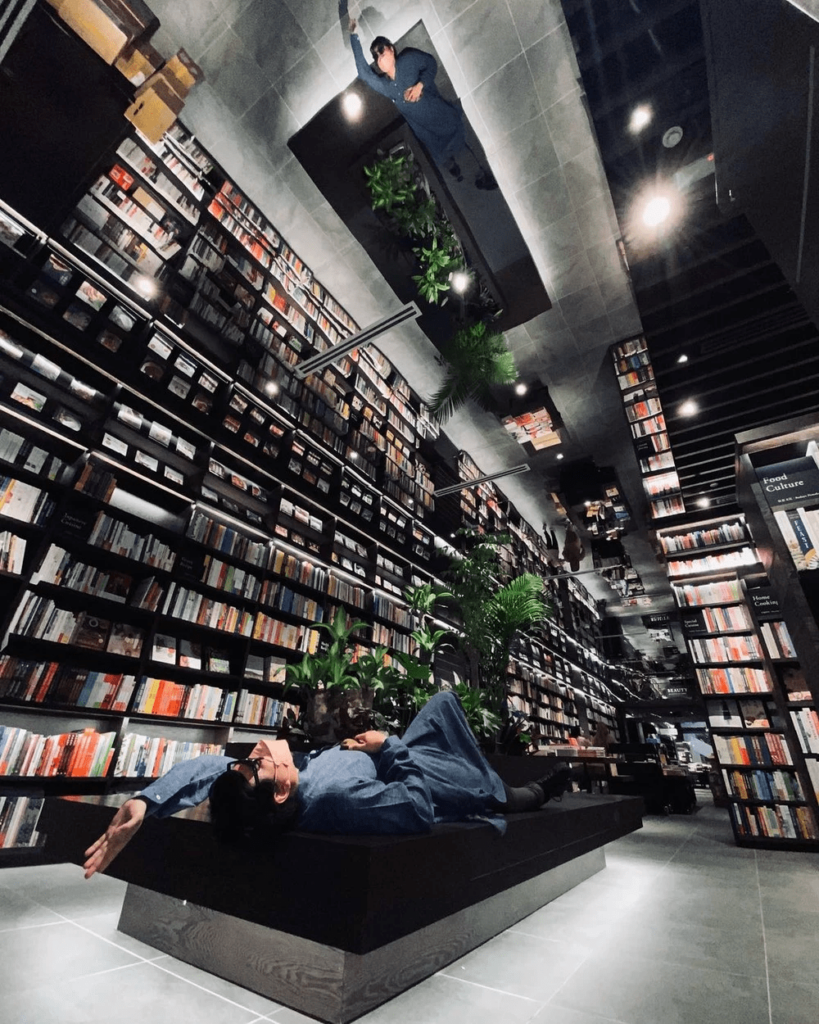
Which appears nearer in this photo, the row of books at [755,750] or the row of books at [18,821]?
the row of books at [18,821]

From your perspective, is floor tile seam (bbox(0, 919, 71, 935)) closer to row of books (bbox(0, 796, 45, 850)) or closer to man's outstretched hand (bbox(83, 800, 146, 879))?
man's outstretched hand (bbox(83, 800, 146, 879))

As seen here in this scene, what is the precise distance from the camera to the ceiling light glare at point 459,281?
441 cm

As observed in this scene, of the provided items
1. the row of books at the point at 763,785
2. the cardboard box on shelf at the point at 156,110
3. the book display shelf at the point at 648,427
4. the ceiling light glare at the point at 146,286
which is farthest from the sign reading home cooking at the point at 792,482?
the cardboard box on shelf at the point at 156,110

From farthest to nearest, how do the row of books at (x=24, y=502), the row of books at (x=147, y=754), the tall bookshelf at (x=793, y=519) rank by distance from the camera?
the row of books at (x=147, y=754), the row of books at (x=24, y=502), the tall bookshelf at (x=793, y=519)

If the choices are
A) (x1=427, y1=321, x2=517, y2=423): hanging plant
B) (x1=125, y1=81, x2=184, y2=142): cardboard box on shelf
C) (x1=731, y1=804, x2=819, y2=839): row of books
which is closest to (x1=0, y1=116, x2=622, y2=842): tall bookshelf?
(x1=125, y1=81, x2=184, y2=142): cardboard box on shelf

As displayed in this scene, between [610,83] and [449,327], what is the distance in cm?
239

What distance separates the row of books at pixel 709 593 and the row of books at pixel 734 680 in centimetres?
61

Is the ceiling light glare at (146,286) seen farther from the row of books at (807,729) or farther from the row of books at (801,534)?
the row of books at (807,729)

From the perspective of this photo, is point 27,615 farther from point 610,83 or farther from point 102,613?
point 610,83

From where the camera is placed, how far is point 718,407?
17.1 ft

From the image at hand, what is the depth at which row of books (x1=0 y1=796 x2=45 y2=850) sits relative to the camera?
6.51ft

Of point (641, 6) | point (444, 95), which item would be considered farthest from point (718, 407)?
point (444, 95)

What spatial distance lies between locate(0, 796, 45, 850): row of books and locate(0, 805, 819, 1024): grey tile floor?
0.15m

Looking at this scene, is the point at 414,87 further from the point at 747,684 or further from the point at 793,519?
the point at 747,684
